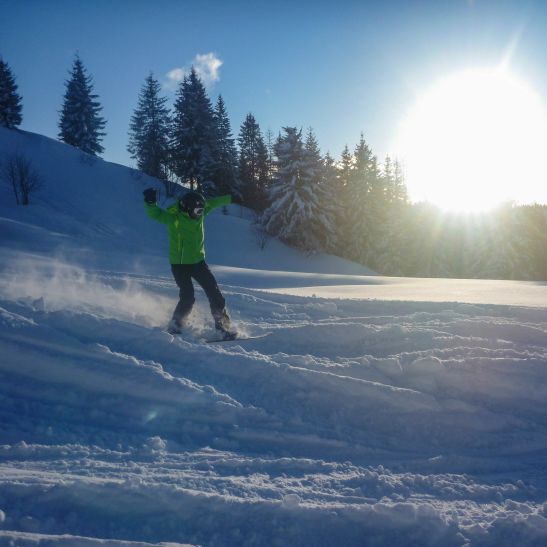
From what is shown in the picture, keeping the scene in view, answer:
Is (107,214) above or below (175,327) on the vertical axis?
above

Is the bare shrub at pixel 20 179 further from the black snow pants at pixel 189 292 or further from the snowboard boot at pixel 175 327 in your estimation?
the snowboard boot at pixel 175 327

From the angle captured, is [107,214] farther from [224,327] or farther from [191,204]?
[224,327]

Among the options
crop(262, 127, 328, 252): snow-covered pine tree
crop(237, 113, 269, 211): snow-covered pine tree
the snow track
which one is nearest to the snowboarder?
the snow track

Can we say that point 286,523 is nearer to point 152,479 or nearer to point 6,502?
point 152,479

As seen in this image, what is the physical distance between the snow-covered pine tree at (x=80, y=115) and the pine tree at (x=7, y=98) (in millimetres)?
4766

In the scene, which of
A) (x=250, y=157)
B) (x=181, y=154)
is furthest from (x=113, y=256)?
(x=250, y=157)

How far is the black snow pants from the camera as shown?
5.39 meters

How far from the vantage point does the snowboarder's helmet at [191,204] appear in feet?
17.5

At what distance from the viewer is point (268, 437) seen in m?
2.90

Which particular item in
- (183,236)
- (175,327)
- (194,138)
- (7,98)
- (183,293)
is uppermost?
(7,98)

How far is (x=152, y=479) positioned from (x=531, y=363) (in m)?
3.47

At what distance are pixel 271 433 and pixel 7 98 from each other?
51.0m

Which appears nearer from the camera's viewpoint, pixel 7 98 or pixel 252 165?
pixel 7 98

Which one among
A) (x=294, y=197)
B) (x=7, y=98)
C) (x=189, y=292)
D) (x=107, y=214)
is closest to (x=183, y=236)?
(x=189, y=292)
